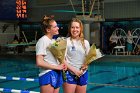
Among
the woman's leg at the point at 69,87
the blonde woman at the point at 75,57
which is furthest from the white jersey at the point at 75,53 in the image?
the woman's leg at the point at 69,87

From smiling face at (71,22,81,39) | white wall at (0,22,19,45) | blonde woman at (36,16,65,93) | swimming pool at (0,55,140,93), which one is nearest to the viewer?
blonde woman at (36,16,65,93)

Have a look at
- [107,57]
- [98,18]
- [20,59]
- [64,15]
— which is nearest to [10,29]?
[64,15]

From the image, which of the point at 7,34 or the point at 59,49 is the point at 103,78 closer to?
the point at 59,49

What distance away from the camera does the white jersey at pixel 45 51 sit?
3039 millimetres

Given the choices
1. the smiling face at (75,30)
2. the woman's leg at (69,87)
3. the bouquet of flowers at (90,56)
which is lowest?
the woman's leg at (69,87)

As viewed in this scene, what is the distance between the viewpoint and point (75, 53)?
11.1 ft

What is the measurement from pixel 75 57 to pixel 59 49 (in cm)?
37

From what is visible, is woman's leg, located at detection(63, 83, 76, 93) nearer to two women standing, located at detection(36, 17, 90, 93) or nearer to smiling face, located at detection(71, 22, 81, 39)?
two women standing, located at detection(36, 17, 90, 93)

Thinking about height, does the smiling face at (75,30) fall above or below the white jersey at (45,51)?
above

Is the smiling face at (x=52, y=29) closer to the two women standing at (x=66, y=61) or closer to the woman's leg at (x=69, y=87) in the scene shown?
the two women standing at (x=66, y=61)

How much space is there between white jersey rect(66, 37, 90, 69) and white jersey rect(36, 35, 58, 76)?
1.04ft

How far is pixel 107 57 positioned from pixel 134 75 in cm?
507

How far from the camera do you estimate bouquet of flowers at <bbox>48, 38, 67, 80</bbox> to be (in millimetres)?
3043

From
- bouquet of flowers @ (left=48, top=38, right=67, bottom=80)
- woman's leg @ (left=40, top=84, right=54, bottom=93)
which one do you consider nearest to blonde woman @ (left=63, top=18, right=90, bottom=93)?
bouquet of flowers @ (left=48, top=38, right=67, bottom=80)
